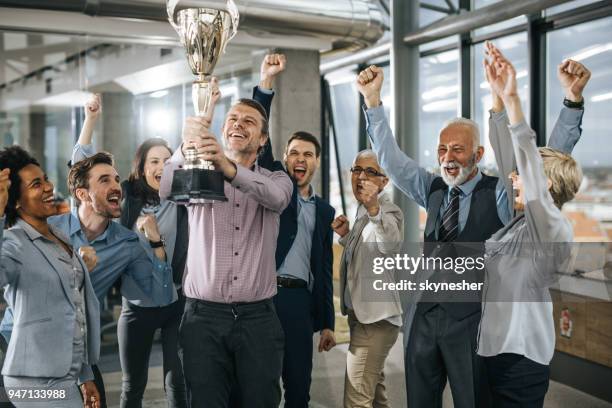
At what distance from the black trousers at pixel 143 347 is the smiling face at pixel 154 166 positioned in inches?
23.9

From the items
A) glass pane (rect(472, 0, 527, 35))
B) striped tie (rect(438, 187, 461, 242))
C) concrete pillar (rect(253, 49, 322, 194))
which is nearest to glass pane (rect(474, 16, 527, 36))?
glass pane (rect(472, 0, 527, 35))

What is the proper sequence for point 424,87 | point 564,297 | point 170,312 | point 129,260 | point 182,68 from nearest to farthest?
point 129,260, point 170,312, point 564,297, point 182,68, point 424,87

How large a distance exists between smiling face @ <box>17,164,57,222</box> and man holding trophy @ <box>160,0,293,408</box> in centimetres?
36

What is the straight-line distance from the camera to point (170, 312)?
2.99 m

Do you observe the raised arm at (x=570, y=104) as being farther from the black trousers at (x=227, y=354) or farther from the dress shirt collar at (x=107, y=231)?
the dress shirt collar at (x=107, y=231)

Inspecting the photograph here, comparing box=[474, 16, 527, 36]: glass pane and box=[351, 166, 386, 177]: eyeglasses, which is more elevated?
box=[474, 16, 527, 36]: glass pane

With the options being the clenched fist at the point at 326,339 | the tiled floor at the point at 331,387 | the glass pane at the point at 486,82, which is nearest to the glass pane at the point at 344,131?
the glass pane at the point at 486,82

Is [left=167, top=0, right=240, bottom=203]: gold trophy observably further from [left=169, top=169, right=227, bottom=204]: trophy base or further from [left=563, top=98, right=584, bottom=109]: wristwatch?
[left=563, top=98, right=584, bottom=109]: wristwatch

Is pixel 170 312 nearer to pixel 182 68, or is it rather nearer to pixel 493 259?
pixel 493 259

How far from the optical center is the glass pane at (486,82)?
5285mm

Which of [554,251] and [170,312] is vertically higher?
[554,251]

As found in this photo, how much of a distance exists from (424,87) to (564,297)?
11.1ft

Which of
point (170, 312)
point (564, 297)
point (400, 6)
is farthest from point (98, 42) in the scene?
point (564, 297)

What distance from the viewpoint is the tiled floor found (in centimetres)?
391
